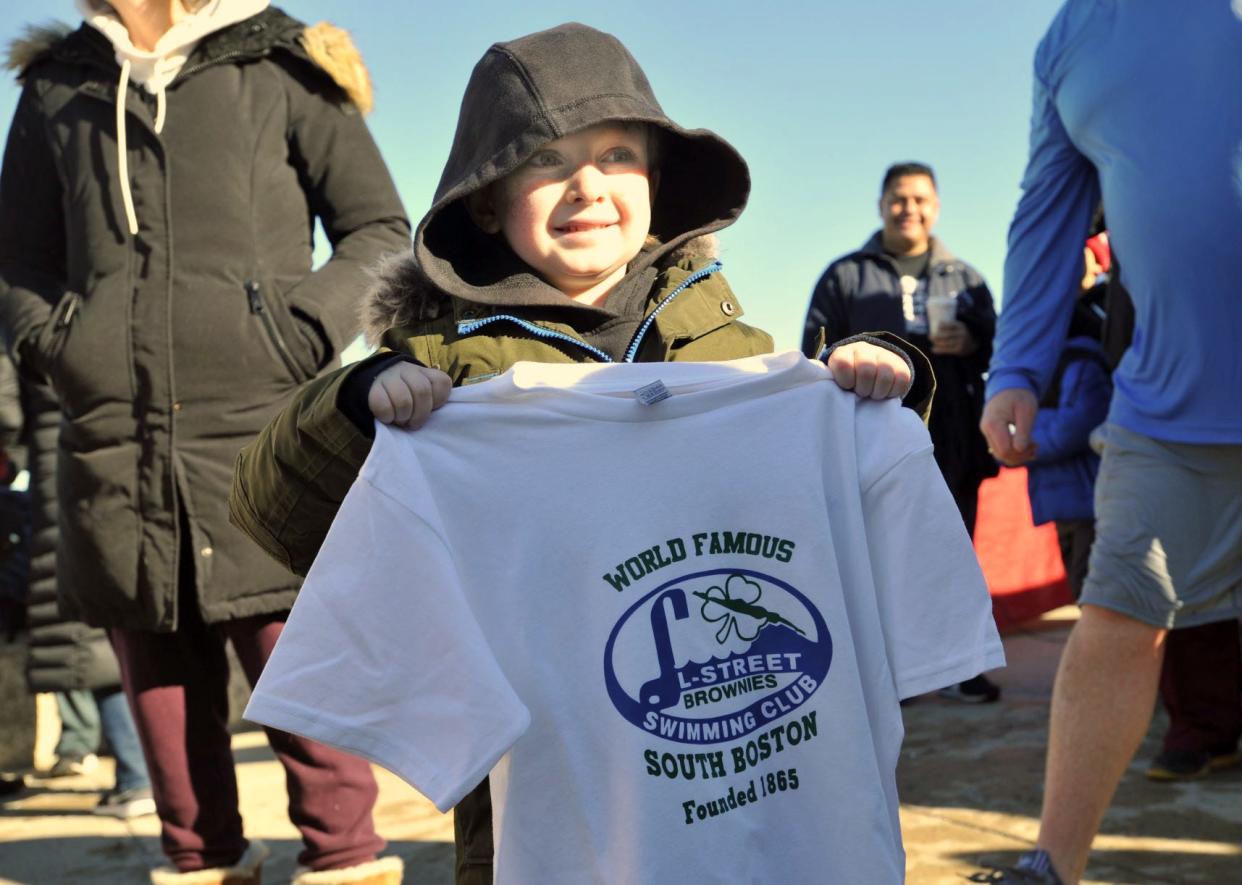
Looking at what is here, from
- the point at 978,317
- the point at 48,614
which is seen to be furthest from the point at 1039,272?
the point at 48,614

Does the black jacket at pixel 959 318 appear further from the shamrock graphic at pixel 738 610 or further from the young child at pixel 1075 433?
the shamrock graphic at pixel 738 610

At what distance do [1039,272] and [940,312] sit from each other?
7.67ft

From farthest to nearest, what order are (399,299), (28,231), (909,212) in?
(909,212) < (28,231) < (399,299)

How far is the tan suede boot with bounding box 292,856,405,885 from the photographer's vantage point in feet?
10.6

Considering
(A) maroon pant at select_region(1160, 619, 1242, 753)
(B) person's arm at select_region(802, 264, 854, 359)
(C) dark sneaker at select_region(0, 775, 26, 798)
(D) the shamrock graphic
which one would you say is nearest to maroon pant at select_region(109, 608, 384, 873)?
(D) the shamrock graphic

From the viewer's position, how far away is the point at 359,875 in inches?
127

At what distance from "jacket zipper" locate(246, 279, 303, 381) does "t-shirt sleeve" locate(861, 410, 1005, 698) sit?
1.64 m

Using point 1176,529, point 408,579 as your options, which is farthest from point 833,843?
point 1176,529

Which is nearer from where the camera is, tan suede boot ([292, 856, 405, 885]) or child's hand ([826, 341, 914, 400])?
child's hand ([826, 341, 914, 400])

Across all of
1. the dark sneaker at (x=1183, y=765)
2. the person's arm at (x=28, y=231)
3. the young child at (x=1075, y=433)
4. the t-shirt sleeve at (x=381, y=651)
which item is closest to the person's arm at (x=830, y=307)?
the young child at (x=1075, y=433)

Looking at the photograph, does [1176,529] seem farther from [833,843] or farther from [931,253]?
[931,253]

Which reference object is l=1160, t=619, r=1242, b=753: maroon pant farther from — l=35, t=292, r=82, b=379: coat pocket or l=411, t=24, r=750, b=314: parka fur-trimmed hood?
l=35, t=292, r=82, b=379: coat pocket

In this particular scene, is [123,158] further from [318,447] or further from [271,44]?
[318,447]

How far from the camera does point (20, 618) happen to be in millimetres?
5891
